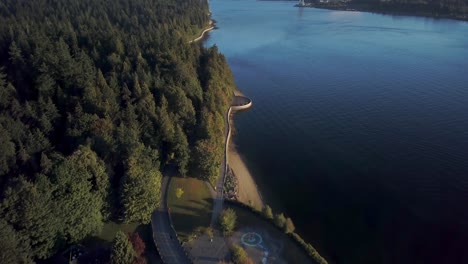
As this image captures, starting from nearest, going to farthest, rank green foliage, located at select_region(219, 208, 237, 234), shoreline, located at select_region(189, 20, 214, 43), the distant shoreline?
green foliage, located at select_region(219, 208, 237, 234), shoreline, located at select_region(189, 20, 214, 43), the distant shoreline

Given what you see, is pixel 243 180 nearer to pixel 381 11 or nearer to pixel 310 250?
pixel 310 250

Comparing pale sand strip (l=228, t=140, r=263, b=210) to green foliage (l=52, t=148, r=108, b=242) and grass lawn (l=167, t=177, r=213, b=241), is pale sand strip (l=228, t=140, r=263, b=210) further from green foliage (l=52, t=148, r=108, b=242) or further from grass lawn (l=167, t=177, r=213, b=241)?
green foliage (l=52, t=148, r=108, b=242)

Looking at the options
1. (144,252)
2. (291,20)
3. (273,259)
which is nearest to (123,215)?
(144,252)

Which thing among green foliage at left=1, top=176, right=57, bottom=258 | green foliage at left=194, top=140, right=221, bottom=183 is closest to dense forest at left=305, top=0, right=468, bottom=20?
green foliage at left=194, top=140, right=221, bottom=183

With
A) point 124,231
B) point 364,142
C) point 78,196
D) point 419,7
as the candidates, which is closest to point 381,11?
point 419,7

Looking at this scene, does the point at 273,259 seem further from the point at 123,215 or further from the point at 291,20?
the point at 291,20
